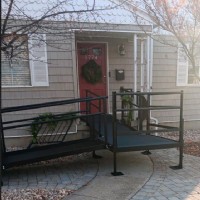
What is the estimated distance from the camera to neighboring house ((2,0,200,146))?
564cm

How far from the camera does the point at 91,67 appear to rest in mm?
6719

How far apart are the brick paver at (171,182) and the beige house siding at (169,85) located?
2563mm

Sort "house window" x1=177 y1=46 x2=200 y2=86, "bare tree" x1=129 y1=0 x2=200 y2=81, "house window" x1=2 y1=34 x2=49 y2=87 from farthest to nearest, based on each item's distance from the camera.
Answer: "house window" x1=177 y1=46 x2=200 y2=86 < "house window" x1=2 y1=34 x2=49 y2=87 < "bare tree" x1=129 y1=0 x2=200 y2=81

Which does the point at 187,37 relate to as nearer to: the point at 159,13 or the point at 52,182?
the point at 159,13

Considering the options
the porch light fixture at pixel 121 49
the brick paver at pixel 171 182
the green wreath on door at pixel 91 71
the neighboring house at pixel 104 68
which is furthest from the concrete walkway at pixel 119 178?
the porch light fixture at pixel 121 49

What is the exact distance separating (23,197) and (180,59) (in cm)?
581

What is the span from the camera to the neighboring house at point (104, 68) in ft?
18.5

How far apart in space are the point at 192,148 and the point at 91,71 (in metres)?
3.37

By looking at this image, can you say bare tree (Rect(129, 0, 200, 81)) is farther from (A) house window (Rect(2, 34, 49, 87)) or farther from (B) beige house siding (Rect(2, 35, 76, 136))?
(A) house window (Rect(2, 34, 49, 87))

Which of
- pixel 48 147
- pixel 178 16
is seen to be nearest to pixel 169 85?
A: pixel 178 16

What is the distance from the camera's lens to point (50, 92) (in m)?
5.84

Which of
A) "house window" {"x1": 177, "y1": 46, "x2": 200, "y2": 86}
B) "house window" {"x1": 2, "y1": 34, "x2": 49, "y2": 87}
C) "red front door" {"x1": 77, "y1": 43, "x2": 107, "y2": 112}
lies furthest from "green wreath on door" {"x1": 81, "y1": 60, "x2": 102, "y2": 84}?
"house window" {"x1": 177, "y1": 46, "x2": 200, "y2": 86}

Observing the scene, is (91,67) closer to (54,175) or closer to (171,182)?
(54,175)

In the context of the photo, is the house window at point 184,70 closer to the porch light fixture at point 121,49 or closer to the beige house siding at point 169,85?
the beige house siding at point 169,85
